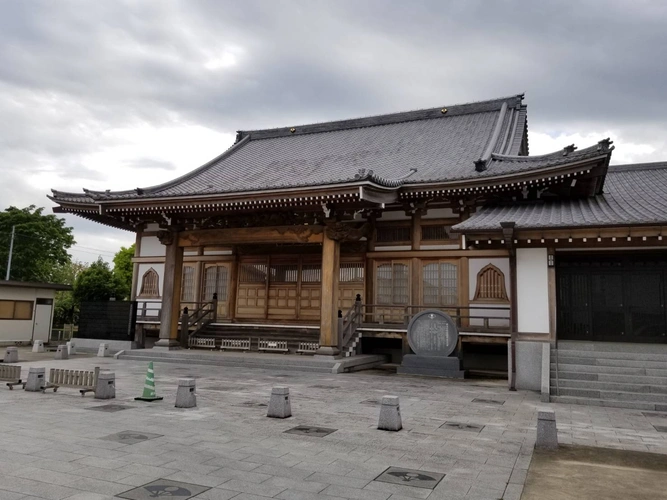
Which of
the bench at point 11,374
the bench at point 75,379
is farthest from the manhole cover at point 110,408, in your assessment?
the bench at point 11,374

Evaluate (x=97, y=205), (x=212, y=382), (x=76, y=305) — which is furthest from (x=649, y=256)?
(x=76, y=305)

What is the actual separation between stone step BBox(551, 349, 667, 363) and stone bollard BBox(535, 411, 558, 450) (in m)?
6.52

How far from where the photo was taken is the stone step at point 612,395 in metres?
11.5

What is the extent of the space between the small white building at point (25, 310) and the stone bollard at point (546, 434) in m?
25.8

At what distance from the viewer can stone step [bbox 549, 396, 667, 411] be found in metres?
11.2

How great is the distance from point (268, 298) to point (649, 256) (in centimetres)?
1438

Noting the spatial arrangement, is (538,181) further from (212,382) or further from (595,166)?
(212,382)

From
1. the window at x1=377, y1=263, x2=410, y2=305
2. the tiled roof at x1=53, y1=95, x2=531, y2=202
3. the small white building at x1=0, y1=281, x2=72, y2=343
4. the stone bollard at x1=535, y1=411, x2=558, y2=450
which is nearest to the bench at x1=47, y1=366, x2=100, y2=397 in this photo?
the tiled roof at x1=53, y1=95, x2=531, y2=202

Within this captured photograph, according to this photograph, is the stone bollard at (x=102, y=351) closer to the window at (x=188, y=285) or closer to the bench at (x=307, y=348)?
the window at (x=188, y=285)

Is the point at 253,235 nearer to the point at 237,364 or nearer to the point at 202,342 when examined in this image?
the point at 237,364

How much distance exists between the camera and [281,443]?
24.4 ft

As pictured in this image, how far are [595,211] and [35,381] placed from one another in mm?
15316

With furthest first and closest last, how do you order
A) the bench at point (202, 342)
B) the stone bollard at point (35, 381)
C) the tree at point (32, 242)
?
1. the tree at point (32, 242)
2. the bench at point (202, 342)
3. the stone bollard at point (35, 381)

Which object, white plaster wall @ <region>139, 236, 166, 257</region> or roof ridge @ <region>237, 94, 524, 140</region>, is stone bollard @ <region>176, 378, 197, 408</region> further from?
roof ridge @ <region>237, 94, 524, 140</region>
